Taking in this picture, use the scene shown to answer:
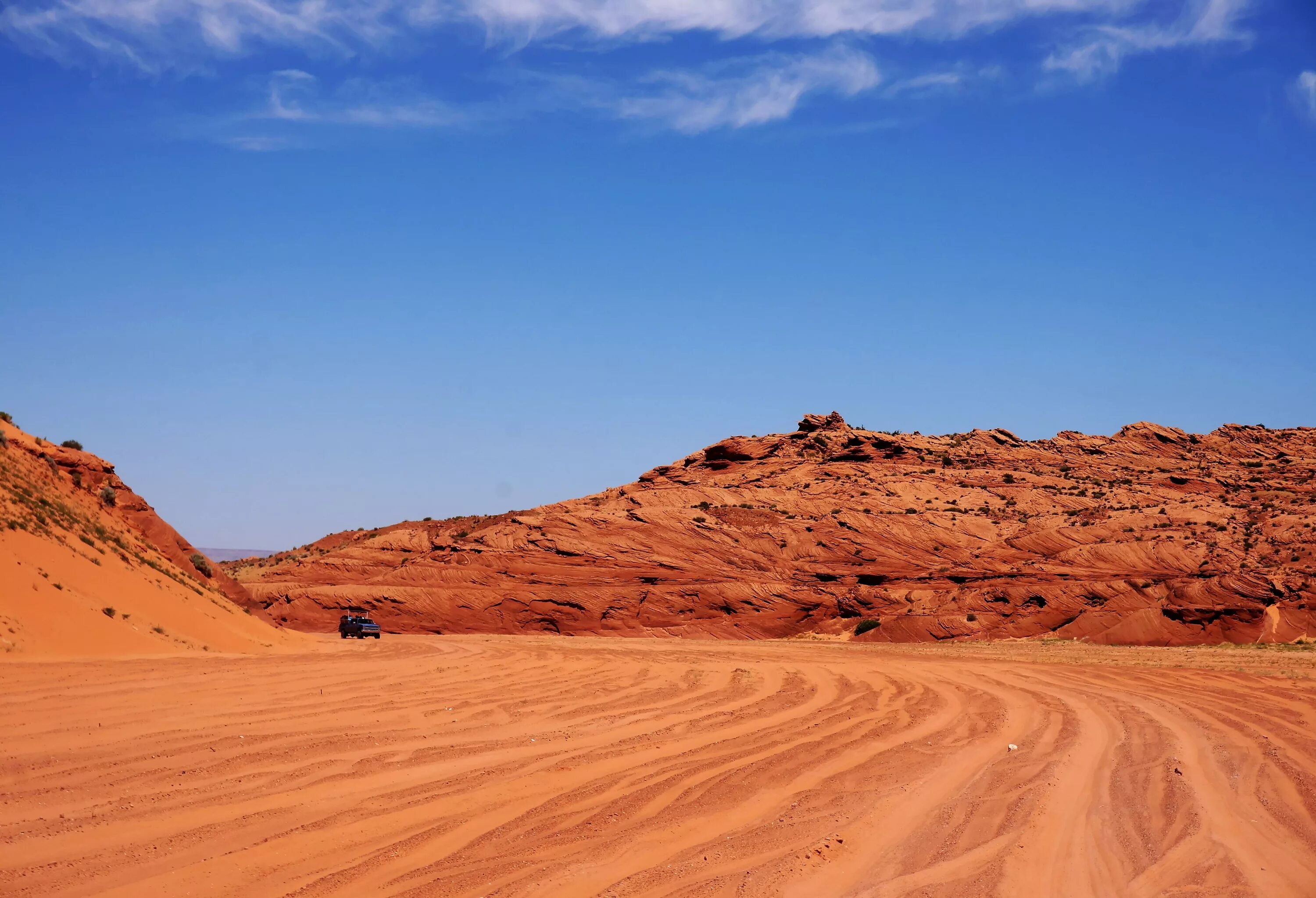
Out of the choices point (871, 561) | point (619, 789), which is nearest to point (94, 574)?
point (619, 789)

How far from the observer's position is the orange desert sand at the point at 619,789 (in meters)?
6.80

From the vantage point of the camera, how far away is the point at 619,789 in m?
9.27

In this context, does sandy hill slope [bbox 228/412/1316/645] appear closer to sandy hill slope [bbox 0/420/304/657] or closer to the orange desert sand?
sandy hill slope [bbox 0/420/304/657]

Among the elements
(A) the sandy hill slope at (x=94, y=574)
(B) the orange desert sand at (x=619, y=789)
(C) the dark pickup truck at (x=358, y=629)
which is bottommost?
(B) the orange desert sand at (x=619, y=789)

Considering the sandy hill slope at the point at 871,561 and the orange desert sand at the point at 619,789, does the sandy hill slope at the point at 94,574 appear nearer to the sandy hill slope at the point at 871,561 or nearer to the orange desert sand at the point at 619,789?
the orange desert sand at the point at 619,789

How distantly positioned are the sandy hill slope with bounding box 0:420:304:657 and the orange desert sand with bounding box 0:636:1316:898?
1.50 metres

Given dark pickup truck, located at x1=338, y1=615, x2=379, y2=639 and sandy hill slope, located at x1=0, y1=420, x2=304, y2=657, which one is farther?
dark pickup truck, located at x1=338, y1=615, x2=379, y2=639

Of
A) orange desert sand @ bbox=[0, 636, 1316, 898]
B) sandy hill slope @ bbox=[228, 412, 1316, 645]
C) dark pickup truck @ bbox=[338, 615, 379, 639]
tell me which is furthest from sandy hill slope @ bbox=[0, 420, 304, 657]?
sandy hill slope @ bbox=[228, 412, 1316, 645]

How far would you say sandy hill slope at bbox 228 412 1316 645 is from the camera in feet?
125

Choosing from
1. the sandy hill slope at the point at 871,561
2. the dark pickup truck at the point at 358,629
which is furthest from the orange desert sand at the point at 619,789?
the sandy hill slope at the point at 871,561

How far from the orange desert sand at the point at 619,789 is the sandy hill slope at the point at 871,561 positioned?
22.3 m

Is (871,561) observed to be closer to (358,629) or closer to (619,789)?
(358,629)

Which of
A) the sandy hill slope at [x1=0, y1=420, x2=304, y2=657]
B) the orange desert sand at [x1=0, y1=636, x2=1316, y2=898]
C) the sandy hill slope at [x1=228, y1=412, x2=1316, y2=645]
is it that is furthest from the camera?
the sandy hill slope at [x1=228, y1=412, x2=1316, y2=645]

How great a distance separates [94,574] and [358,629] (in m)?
18.7
